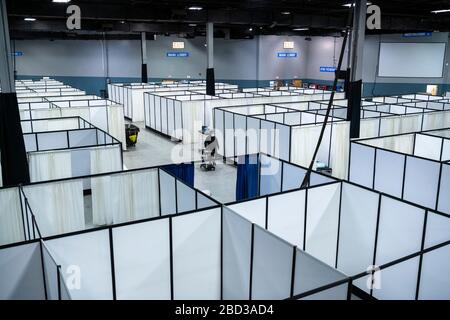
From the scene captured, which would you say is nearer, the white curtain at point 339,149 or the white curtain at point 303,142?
the white curtain at point 303,142

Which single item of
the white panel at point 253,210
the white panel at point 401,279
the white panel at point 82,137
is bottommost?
the white panel at point 401,279

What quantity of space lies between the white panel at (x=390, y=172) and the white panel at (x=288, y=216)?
3.94 metres

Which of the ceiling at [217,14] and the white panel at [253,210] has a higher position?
the ceiling at [217,14]

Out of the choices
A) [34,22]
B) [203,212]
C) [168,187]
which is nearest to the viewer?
[203,212]

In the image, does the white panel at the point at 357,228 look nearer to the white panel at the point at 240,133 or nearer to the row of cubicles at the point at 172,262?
the row of cubicles at the point at 172,262

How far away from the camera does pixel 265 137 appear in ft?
41.2

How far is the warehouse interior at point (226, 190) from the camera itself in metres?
5.07

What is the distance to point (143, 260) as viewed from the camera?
17.7 ft

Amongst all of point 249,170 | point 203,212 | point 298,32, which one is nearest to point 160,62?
point 298,32

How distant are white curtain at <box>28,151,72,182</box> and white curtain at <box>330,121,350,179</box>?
7.52m

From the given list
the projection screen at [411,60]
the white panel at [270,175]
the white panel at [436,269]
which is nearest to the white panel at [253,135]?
the white panel at [270,175]

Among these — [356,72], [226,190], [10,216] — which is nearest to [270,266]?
[10,216]
